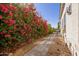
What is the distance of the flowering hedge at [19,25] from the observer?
245 cm

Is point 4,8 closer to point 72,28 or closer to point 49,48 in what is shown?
point 49,48

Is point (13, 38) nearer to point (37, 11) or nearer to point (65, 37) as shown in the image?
point (37, 11)

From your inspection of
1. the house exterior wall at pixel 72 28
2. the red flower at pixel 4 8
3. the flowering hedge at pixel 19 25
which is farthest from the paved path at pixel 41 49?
the red flower at pixel 4 8

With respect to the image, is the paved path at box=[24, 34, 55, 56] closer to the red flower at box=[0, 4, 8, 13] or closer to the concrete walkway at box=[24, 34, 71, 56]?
the concrete walkway at box=[24, 34, 71, 56]

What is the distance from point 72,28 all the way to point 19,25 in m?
0.70

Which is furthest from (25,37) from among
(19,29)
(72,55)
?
(72,55)

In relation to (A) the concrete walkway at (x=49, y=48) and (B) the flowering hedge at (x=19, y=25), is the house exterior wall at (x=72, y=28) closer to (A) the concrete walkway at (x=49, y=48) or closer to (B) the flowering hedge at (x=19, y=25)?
(A) the concrete walkway at (x=49, y=48)

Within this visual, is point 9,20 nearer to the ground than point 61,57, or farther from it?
farther from it

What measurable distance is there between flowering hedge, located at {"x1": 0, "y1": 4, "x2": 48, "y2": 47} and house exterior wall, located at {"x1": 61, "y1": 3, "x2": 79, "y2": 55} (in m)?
0.31

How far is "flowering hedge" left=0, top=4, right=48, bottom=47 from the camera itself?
2445 mm

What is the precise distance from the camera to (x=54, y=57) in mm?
2459

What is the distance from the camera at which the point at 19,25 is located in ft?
8.39

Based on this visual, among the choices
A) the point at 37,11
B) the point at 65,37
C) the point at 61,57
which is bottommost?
the point at 61,57

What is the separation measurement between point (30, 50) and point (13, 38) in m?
0.27
